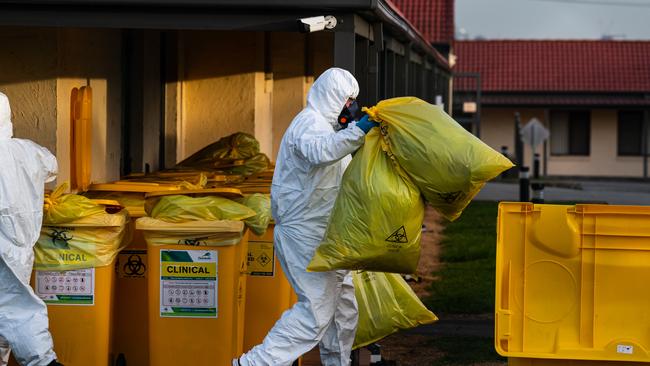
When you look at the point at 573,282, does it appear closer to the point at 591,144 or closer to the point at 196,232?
the point at 196,232

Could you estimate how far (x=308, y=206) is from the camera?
731 centimetres

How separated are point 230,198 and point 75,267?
100 cm

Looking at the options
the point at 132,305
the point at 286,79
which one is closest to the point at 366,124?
the point at 132,305

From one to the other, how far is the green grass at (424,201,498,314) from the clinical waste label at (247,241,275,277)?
3.70 metres

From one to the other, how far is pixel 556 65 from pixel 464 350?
37921 millimetres

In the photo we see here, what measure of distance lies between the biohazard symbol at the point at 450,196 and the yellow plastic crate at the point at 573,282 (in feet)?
1.07

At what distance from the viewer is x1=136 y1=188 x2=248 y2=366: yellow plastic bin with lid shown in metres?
7.53

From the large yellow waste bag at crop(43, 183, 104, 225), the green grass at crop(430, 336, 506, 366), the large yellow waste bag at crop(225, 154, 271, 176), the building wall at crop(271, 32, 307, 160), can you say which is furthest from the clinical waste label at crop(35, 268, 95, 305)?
the building wall at crop(271, 32, 307, 160)

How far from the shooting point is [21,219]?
7273mm

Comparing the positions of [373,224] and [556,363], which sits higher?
[373,224]

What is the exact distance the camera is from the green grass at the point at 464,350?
362 inches

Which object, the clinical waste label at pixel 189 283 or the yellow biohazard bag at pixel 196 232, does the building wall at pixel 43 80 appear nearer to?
the yellow biohazard bag at pixel 196 232

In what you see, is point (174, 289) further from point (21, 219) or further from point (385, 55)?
point (385, 55)

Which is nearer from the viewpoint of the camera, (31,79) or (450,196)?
(450,196)
